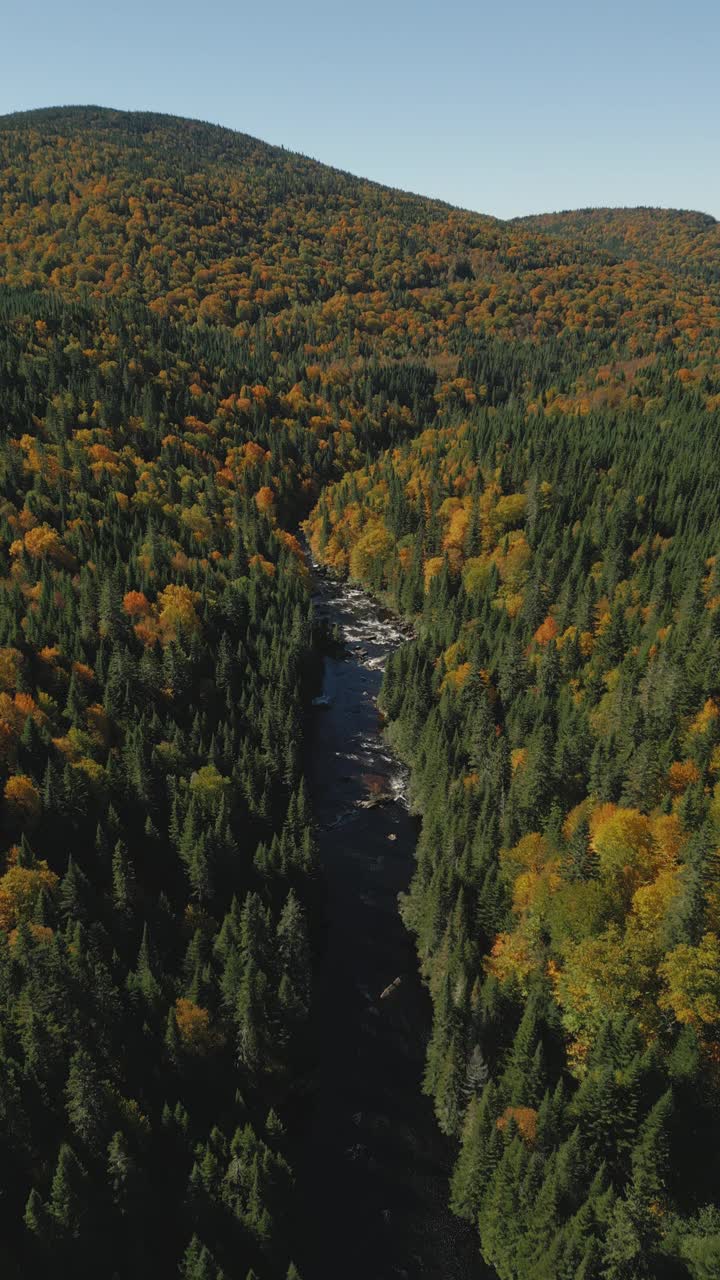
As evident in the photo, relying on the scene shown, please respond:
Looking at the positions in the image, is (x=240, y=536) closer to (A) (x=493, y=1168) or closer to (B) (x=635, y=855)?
(B) (x=635, y=855)

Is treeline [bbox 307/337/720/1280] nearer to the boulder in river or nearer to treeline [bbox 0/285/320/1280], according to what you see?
the boulder in river

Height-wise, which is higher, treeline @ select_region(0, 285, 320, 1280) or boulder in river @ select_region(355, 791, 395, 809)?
treeline @ select_region(0, 285, 320, 1280)

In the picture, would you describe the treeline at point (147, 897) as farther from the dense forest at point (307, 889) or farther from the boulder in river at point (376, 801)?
the boulder in river at point (376, 801)

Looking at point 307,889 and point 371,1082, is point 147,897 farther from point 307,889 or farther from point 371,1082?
point 371,1082

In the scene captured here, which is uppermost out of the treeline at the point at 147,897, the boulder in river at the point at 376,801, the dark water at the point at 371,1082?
the treeline at the point at 147,897

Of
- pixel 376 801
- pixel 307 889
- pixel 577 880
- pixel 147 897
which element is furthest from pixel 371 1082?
pixel 376 801

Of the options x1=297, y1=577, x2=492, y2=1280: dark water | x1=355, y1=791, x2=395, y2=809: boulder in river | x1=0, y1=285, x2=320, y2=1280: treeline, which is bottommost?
x1=297, y1=577, x2=492, y2=1280: dark water

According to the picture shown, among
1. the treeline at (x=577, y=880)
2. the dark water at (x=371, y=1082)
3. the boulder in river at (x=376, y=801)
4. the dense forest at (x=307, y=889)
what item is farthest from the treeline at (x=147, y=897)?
the treeline at (x=577, y=880)

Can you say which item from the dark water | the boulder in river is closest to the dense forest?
the dark water

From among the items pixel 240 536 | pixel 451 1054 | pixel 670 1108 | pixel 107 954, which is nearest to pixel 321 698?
pixel 240 536
